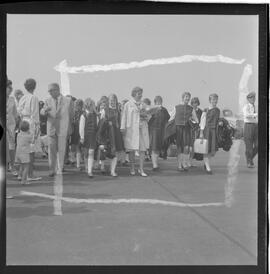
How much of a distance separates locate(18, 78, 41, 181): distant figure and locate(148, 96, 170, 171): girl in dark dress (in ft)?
3.15

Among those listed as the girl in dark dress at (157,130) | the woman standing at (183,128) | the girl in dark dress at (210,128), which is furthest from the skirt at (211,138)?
the girl in dark dress at (157,130)

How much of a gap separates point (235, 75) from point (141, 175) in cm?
115

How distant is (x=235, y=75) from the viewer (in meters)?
3.88

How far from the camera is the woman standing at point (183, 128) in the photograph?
3945 millimetres

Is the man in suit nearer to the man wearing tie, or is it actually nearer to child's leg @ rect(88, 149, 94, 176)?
child's leg @ rect(88, 149, 94, 176)

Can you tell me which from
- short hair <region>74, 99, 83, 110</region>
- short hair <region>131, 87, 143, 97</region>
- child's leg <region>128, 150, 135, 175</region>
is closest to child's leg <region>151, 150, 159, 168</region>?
child's leg <region>128, 150, 135, 175</region>

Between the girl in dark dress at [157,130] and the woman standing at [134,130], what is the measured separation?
0.05m

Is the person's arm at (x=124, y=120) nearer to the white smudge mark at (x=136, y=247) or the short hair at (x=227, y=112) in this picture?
the short hair at (x=227, y=112)

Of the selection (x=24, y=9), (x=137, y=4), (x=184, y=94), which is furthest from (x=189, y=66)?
(x=24, y=9)

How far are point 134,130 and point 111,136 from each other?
0.66 ft

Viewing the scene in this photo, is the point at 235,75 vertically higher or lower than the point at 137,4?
lower

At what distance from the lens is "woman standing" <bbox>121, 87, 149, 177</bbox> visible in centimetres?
393

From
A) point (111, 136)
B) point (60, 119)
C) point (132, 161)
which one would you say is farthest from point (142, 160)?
point (60, 119)

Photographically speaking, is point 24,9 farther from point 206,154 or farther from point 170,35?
point 206,154
